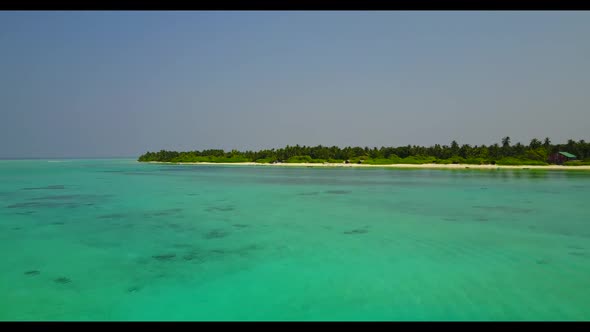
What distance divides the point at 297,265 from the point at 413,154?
85.0 metres

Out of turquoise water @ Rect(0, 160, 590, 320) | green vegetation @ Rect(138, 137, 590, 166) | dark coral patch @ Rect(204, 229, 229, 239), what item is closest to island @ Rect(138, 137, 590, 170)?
green vegetation @ Rect(138, 137, 590, 166)

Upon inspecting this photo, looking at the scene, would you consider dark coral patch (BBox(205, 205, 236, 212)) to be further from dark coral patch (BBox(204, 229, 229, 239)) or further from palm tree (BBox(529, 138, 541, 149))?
palm tree (BBox(529, 138, 541, 149))

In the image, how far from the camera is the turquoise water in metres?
7.44

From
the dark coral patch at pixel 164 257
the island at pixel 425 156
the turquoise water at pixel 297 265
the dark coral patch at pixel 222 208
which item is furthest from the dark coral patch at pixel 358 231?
the island at pixel 425 156

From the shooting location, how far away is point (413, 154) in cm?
8988

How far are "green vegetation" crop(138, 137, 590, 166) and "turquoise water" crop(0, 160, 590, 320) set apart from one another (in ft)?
201

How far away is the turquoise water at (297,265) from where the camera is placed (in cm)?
744

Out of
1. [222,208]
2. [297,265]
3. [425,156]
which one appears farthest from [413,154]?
[297,265]

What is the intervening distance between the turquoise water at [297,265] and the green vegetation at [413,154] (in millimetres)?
61379

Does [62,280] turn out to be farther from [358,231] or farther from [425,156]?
[425,156]

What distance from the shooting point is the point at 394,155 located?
9144cm
